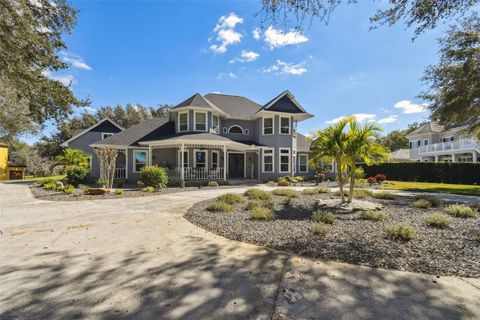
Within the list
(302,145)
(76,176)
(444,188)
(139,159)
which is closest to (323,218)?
(444,188)

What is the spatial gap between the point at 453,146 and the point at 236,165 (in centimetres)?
2549

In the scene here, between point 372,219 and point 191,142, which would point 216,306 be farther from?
point 191,142

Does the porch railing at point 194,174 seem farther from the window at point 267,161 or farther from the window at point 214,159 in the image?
the window at point 267,161

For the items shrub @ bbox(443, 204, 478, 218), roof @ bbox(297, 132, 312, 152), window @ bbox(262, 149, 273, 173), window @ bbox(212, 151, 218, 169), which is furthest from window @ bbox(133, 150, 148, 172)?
shrub @ bbox(443, 204, 478, 218)

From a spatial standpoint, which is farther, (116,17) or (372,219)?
(116,17)

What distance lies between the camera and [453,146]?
2872 cm

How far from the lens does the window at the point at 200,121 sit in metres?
20.1

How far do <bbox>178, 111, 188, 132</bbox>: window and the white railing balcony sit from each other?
28.0 m

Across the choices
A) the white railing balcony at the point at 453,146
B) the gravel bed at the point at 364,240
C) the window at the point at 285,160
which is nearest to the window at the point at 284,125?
the window at the point at 285,160

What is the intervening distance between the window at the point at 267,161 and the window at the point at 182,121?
704 centimetres

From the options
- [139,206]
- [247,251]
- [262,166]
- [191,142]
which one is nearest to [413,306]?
[247,251]

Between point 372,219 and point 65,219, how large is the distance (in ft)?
28.3

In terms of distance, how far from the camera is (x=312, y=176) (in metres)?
24.3

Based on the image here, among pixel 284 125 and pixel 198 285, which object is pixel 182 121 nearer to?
pixel 284 125
